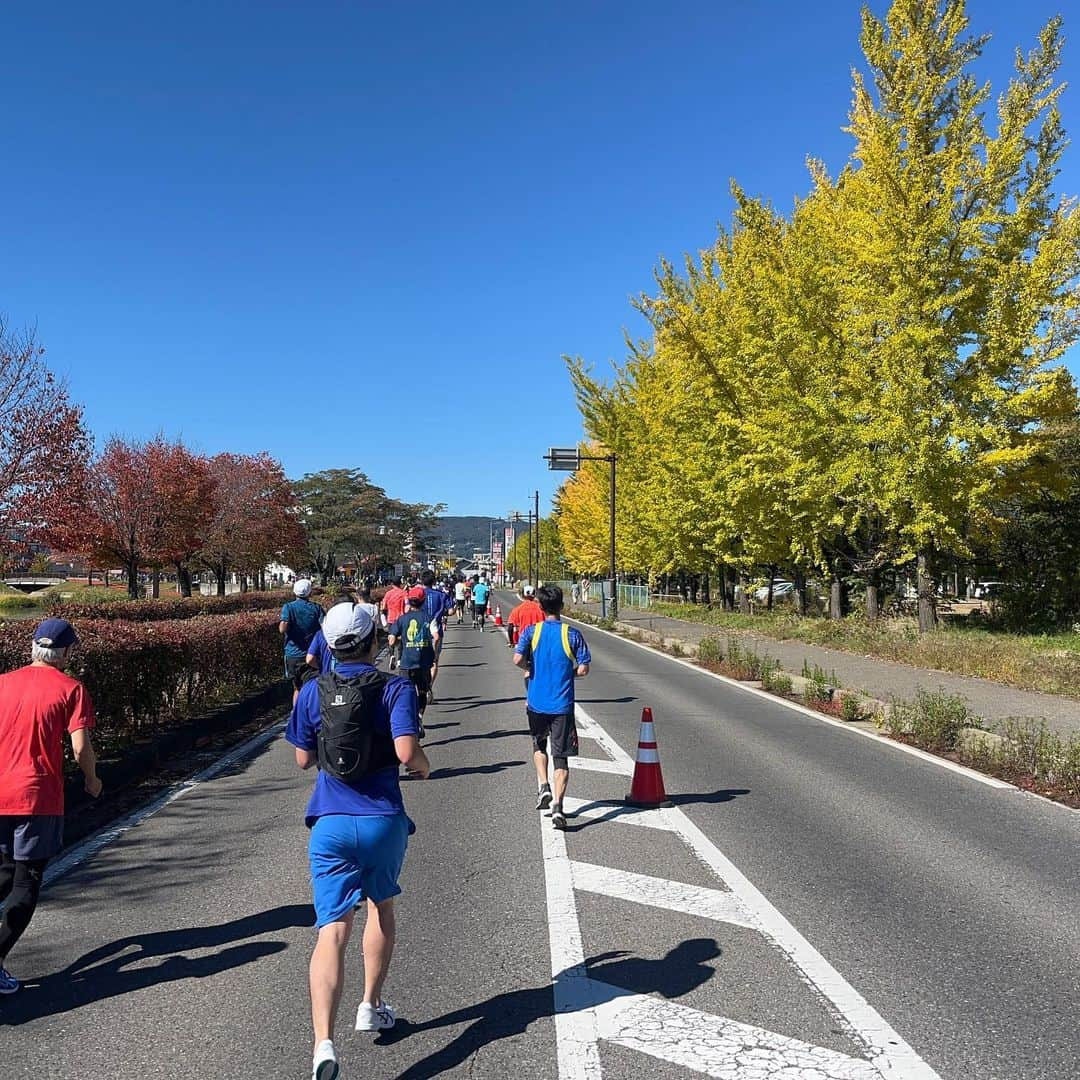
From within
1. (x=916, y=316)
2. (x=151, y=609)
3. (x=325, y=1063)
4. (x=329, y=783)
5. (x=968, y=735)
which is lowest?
(x=968, y=735)

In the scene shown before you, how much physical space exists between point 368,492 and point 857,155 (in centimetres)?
7411

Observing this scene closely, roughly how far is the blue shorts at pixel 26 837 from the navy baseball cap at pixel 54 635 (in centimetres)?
78

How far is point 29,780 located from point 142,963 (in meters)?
1.10

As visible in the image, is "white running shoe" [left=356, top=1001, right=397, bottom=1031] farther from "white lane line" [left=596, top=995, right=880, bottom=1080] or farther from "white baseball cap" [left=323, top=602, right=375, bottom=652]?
"white baseball cap" [left=323, top=602, right=375, bottom=652]

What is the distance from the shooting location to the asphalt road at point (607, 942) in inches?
136

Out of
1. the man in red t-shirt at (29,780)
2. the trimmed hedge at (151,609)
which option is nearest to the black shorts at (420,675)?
the man in red t-shirt at (29,780)

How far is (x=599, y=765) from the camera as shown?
9195 mm

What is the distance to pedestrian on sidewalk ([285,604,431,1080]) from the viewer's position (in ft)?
10.6

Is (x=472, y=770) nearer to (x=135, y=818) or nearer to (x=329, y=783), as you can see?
(x=135, y=818)

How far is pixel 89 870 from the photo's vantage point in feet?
19.2

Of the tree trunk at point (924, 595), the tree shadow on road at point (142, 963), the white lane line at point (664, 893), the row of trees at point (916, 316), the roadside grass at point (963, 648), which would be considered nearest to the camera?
the tree shadow on road at point (142, 963)

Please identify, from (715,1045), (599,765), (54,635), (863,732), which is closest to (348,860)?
(715,1045)

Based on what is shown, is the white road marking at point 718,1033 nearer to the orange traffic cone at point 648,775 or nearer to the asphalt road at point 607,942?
the asphalt road at point 607,942

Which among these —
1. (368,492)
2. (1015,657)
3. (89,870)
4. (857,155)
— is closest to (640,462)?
(857,155)
